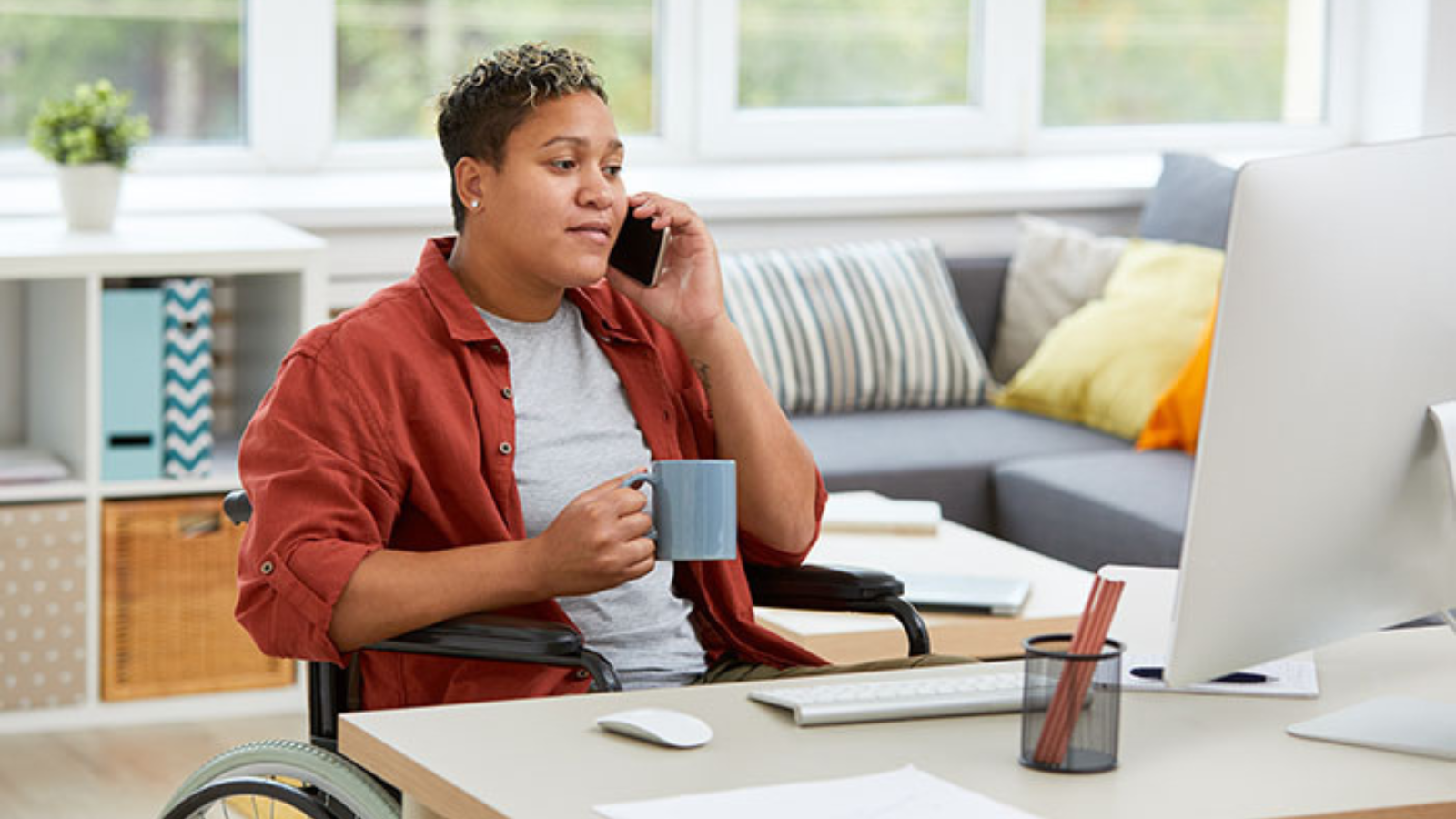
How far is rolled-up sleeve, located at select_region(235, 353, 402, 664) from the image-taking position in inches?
77.9

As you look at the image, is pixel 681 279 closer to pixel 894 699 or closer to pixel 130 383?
pixel 894 699

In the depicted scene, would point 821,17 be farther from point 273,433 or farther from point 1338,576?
point 1338,576

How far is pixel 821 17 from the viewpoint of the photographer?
5141 mm

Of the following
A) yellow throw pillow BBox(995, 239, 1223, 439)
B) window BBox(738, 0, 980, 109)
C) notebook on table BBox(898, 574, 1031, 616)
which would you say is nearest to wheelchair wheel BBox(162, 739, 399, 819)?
notebook on table BBox(898, 574, 1031, 616)

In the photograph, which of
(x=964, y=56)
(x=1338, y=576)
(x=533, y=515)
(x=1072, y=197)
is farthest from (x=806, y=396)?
(x=1338, y=576)

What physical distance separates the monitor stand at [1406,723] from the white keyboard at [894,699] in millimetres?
236

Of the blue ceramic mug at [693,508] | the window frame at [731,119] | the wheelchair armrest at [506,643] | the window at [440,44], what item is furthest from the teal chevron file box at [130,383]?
the blue ceramic mug at [693,508]

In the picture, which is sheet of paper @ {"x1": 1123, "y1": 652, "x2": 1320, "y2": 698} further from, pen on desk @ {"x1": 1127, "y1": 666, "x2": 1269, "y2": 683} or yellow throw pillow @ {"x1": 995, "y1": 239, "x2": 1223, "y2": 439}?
yellow throw pillow @ {"x1": 995, "y1": 239, "x2": 1223, "y2": 439}

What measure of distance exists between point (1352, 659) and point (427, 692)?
0.87m

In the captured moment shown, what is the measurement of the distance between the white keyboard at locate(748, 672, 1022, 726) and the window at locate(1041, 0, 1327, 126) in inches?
150

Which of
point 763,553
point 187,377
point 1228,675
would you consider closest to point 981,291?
point 187,377

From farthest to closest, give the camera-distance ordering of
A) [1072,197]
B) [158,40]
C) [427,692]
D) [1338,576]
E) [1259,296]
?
[1072,197] < [158,40] < [427,692] < [1338,576] < [1259,296]

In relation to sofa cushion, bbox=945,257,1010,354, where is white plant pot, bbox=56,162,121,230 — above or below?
above

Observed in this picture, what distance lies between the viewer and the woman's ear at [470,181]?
2250 millimetres
